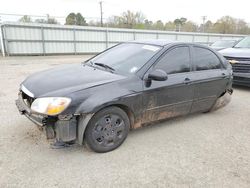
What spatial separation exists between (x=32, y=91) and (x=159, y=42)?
90.8 inches

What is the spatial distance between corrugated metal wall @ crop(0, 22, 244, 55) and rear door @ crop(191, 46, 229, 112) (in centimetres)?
1458

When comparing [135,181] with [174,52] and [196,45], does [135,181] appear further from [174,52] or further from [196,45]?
[196,45]

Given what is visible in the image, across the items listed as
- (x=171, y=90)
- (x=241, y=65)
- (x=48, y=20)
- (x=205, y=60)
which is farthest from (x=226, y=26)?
(x=171, y=90)

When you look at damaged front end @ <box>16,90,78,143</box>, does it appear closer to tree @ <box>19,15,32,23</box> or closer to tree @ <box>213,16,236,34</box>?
tree @ <box>19,15,32,23</box>

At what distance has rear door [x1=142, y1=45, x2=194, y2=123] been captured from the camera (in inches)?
133

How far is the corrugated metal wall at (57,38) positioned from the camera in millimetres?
15445

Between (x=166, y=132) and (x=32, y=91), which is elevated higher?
Answer: (x=32, y=91)

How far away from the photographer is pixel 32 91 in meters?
2.89

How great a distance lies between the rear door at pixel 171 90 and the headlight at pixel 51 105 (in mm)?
1208

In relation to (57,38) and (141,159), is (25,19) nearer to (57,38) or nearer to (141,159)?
(57,38)

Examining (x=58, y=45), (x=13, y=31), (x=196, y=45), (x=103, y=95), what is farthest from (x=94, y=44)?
(x=103, y=95)

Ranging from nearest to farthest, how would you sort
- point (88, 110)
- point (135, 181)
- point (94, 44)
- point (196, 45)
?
point (135, 181) → point (88, 110) → point (196, 45) → point (94, 44)

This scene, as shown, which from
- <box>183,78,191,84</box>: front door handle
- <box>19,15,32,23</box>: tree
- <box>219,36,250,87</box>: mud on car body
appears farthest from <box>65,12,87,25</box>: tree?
<box>183,78,191,84</box>: front door handle

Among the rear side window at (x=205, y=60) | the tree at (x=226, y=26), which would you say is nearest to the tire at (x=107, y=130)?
the rear side window at (x=205, y=60)
